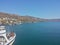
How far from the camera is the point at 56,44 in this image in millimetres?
37281

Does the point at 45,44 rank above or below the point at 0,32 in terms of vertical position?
below

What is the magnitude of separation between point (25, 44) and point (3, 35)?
8.47m

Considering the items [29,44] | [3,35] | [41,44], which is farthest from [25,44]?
[3,35]

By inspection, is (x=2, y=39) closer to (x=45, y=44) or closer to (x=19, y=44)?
(x=19, y=44)

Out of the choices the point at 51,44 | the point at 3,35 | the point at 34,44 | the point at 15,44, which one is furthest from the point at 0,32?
the point at 51,44

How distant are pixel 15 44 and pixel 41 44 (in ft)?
19.4

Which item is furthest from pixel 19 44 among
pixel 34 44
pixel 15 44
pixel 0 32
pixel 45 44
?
pixel 0 32

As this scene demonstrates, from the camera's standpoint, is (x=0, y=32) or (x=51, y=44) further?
(x=51, y=44)

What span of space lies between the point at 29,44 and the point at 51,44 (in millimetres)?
5052

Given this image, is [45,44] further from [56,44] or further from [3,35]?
[3,35]

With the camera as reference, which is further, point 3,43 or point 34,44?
point 34,44

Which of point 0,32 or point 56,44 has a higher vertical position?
point 0,32

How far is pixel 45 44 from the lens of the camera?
36812 millimetres

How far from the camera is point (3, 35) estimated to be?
28922 millimetres
